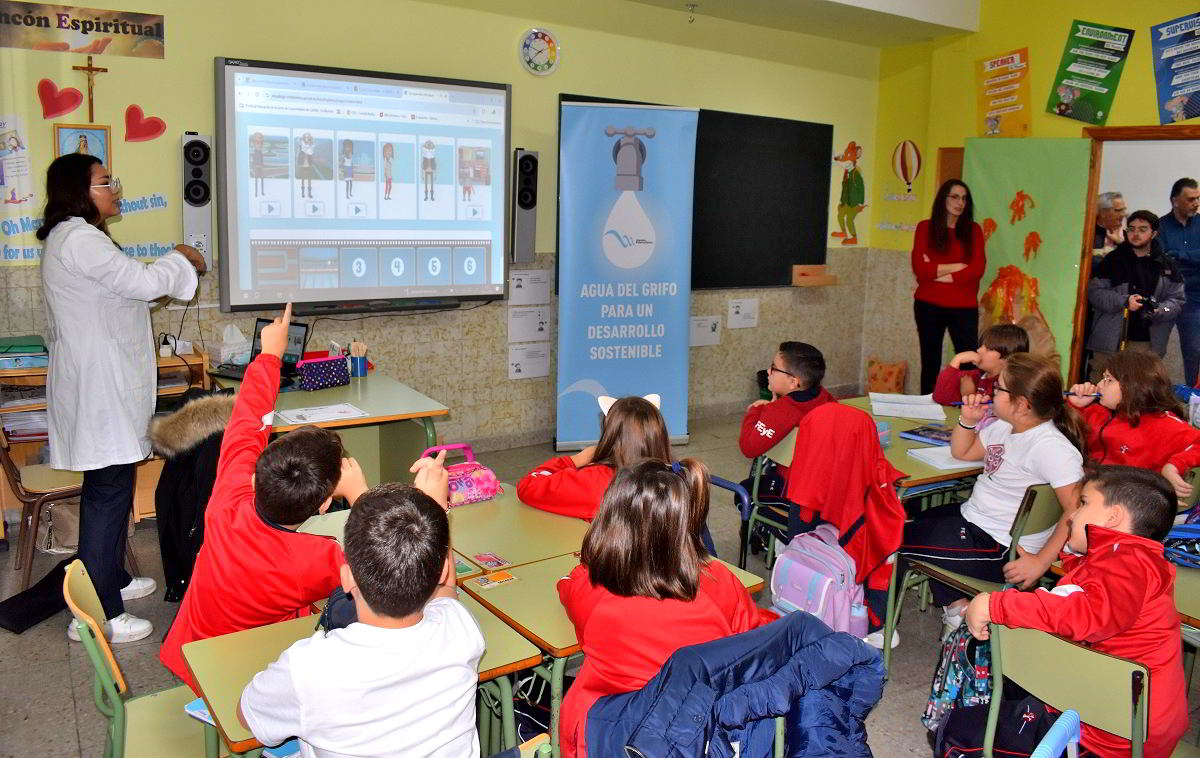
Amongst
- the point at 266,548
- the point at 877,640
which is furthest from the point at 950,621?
the point at 266,548

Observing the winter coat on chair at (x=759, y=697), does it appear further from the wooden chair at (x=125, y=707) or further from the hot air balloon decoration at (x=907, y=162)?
the hot air balloon decoration at (x=907, y=162)

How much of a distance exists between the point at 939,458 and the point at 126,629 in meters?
3.21

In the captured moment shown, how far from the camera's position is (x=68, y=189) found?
3525 mm

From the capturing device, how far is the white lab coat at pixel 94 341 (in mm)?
3498

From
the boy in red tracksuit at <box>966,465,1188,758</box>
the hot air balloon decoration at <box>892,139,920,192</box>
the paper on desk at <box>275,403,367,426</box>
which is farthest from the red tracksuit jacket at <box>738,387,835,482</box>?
the hot air balloon decoration at <box>892,139,920,192</box>

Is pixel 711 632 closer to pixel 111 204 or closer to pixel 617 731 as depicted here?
pixel 617 731

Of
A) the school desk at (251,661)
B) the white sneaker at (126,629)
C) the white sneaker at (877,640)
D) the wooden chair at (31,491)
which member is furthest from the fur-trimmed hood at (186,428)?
the white sneaker at (877,640)

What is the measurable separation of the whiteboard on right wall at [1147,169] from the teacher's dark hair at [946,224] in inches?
32.6

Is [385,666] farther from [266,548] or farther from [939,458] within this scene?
[939,458]

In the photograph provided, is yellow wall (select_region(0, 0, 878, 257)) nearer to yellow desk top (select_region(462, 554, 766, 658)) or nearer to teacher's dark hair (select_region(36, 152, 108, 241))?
teacher's dark hair (select_region(36, 152, 108, 241))

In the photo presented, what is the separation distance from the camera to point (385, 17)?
18.3ft

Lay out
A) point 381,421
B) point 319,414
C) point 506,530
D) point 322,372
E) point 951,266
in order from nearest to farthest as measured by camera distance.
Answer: point 506,530 → point 319,414 → point 381,421 → point 322,372 → point 951,266

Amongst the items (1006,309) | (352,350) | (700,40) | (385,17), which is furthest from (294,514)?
(1006,309)

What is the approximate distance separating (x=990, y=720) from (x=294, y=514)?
181cm
